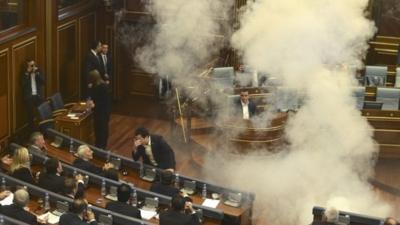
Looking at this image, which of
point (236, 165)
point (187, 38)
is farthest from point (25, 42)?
point (236, 165)

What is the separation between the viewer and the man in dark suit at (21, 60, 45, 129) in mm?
12258

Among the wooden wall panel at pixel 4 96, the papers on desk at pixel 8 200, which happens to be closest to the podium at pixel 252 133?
the wooden wall panel at pixel 4 96

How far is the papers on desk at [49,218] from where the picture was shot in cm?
826

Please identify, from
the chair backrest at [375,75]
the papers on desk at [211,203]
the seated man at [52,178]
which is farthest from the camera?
the chair backrest at [375,75]

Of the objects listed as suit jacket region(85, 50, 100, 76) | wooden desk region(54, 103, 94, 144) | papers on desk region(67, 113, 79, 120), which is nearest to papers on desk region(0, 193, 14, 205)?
wooden desk region(54, 103, 94, 144)

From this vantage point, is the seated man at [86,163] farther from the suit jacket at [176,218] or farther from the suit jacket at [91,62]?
the suit jacket at [91,62]

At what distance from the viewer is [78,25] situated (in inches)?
568

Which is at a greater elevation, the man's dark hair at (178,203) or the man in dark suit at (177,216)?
the man's dark hair at (178,203)

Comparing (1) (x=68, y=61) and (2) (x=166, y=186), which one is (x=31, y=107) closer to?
(1) (x=68, y=61)

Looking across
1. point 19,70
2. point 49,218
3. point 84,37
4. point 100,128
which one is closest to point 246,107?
point 100,128

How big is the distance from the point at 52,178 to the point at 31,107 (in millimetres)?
3803

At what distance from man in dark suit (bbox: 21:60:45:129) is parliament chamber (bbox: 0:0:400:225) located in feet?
0.06

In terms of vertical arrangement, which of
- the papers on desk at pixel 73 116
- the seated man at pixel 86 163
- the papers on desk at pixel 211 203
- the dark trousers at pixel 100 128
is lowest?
the dark trousers at pixel 100 128

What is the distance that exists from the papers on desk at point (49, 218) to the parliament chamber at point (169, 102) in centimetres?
5
